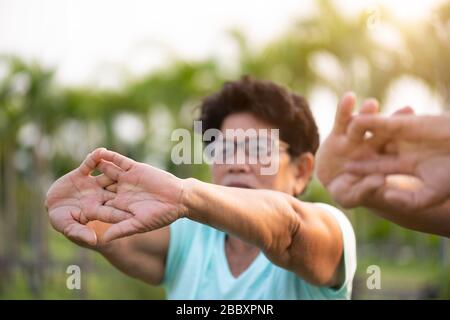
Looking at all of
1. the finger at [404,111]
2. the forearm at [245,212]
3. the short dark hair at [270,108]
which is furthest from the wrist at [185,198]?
the short dark hair at [270,108]

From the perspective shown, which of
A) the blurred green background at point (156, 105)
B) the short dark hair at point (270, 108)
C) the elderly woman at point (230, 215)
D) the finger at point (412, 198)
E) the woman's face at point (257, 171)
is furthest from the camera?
the blurred green background at point (156, 105)

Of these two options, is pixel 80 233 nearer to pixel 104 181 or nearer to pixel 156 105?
pixel 104 181

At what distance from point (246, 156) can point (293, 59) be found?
1088cm

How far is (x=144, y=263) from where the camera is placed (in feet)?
7.47

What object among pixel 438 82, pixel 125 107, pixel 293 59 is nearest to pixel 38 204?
pixel 125 107

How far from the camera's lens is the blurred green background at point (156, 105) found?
10930 mm

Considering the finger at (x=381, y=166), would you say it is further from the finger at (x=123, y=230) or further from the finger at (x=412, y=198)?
the finger at (x=123, y=230)

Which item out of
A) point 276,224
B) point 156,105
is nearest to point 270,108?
point 276,224

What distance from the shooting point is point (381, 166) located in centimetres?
163

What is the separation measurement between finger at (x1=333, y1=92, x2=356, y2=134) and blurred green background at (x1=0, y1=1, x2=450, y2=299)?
671 cm

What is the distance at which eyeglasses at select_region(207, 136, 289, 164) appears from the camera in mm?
2320

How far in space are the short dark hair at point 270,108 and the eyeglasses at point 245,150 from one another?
0.09m
